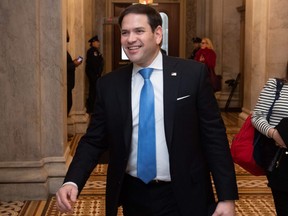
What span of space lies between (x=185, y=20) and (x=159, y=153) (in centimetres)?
1579

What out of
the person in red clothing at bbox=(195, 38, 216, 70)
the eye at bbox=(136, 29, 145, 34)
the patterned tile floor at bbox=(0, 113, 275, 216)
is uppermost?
the eye at bbox=(136, 29, 145, 34)

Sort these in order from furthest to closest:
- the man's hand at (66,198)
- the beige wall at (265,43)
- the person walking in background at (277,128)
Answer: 1. the beige wall at (265,43)
2. the person walking in background at (277,128)
3. the man's hand at (66,198)

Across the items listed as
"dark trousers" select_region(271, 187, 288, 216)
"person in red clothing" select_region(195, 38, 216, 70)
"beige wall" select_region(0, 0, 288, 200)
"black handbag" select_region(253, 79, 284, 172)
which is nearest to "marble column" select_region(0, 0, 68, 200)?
"beige wall" select_region(0, 0, 288, 200)

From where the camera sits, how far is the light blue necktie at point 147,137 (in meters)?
2.67

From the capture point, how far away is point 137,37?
2.59 metres

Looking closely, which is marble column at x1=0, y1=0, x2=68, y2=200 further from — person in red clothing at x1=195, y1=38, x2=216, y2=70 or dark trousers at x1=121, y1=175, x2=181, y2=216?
person in red clothing at x1=195, y1=38, x2=216, y2=70

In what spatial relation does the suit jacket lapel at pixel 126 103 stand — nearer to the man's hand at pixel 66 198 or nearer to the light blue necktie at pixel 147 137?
the light blue necktie at pixel 147 137

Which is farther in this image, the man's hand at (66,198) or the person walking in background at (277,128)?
the person walking in background at (277,128)

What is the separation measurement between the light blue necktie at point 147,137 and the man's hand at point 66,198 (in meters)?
0.34

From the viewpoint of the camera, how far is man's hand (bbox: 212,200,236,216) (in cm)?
261

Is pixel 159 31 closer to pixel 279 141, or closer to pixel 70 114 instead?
pixel 279 141

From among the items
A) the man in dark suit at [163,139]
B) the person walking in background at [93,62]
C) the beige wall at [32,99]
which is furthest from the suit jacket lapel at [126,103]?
the person walking in background at [93,62]

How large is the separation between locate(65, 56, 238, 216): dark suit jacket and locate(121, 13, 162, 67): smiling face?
0.59 feet

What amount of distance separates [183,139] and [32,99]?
3.57 m
